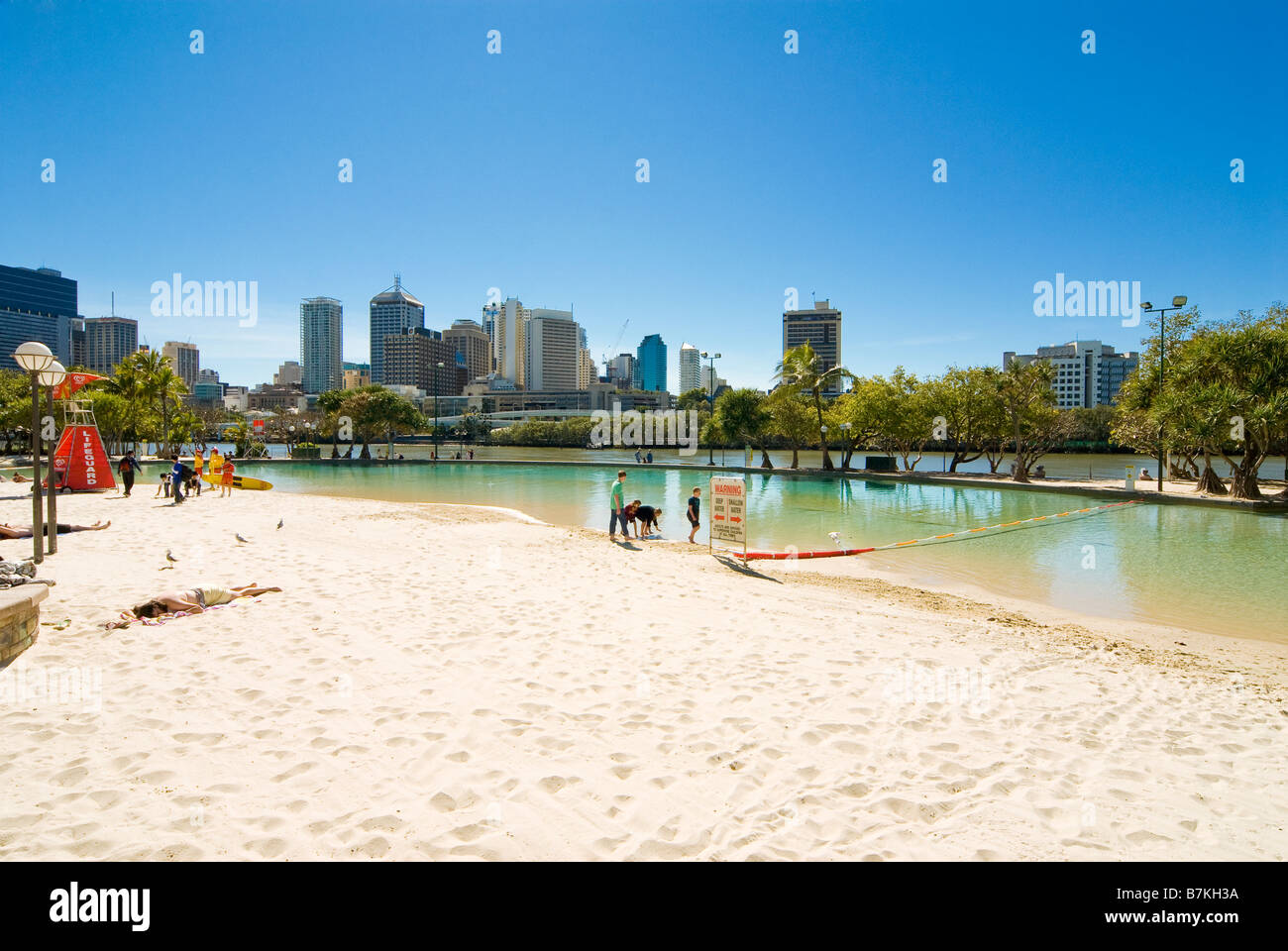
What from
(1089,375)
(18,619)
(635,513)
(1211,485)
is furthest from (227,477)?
(1089,375)

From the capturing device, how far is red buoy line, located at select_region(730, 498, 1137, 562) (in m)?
14.3

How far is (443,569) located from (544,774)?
278 inches

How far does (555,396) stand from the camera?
173750mm

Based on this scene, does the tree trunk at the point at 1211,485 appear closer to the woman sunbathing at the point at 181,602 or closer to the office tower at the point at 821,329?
the woman sunbathing at the point at 181,602

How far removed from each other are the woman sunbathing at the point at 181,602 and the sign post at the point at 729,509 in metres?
8.91

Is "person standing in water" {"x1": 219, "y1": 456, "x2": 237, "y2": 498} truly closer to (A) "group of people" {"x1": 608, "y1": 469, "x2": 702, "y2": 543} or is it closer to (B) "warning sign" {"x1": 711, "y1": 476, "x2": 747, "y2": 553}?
(A) "group of people" {"x1": 608, "y1": 469, "x2": 702, "y2": 543}

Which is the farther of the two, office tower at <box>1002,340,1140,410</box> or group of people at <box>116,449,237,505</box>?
office tower at <box>1002,340,1140,410</box>

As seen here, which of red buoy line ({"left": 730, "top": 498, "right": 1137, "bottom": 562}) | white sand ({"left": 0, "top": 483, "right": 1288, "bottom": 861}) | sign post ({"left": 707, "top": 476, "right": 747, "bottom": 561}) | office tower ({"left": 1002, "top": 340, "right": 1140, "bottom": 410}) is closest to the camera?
white sand ({"left": 0, "top": 483, "right": 1288, "bottom": 861})

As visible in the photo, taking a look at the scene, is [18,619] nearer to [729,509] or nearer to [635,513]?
[729,509]

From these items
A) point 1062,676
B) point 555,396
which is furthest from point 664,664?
point 555,396

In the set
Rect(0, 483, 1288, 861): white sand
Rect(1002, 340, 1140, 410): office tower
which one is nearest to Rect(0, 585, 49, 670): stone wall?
Rect(0, 483, 1288, 861): white sand

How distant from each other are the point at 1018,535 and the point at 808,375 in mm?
26385
